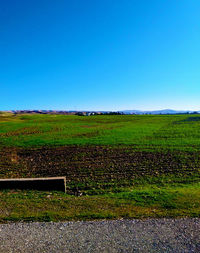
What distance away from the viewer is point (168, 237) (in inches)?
217

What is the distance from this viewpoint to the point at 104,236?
18.3 feet

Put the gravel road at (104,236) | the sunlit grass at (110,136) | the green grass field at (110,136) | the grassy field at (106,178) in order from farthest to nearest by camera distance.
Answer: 1. the sunlit grass at (110,136)
2. the green grass field at (110,136)
3. the grassy field at (106,178)
4. the gravel road at (104,236)

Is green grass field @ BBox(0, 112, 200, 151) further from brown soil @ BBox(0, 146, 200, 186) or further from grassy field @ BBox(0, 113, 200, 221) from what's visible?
brown soil @ BBox(0, 146, 200, 186)

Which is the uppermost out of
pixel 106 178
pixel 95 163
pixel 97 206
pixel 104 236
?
pixel 104 236

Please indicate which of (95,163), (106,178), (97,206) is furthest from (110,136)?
(97,206)

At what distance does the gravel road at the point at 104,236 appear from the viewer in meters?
5.11

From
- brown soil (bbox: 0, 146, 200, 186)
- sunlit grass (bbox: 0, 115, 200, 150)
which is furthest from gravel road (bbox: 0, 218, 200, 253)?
sunlit grass (bbox: 0, 115, 200, 150)

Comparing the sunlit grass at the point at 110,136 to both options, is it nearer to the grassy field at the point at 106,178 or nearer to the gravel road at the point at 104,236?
the grassy field at the point at 106,178

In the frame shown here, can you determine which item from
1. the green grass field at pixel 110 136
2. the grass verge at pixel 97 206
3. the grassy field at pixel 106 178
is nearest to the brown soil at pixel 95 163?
the grassy field at pixel 106 178

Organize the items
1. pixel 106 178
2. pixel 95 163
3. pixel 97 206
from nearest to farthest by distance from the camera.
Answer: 1. pixel 97 206
2. pixel 106 178
3. pixel 95 163

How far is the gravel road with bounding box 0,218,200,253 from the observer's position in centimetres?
511

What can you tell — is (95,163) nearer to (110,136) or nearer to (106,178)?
(106,178)

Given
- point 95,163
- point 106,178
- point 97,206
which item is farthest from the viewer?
point 95,163

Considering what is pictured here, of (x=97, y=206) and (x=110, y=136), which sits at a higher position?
(x=110, y=136)
